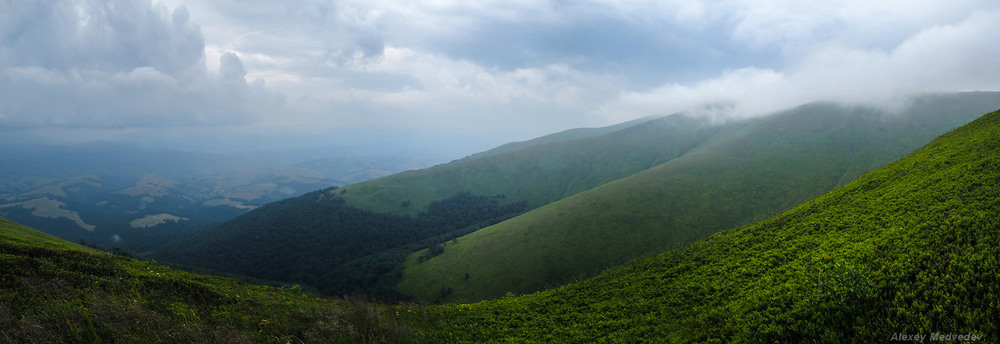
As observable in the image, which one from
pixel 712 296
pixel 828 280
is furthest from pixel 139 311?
pixel 828 280

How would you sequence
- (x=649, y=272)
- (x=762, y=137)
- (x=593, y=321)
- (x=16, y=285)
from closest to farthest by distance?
1. (x=16, y=285)
2. (x=593, y=321)
3. (x=649, y=272)
4. (x=762, y=137)

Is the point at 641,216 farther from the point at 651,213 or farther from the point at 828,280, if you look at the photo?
the point at 828,280

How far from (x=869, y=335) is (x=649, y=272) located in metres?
18.2

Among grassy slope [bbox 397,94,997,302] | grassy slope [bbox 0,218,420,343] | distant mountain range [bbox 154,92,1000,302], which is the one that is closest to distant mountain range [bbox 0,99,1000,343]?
grassy slope [bbox 0,218,420,343]

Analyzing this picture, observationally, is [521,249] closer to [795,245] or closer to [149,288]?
[795,245]

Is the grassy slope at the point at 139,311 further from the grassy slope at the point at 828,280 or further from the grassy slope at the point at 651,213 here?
the grassy slope at the point at 651,213

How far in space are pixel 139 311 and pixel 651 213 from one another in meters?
114

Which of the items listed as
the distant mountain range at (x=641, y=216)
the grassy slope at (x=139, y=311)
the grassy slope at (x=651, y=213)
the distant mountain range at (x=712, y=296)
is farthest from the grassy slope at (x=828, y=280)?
the distant mountain range at (x=641, y=216)

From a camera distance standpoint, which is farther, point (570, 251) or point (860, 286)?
point (570, 251)

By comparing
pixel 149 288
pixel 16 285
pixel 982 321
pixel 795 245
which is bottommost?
pixel 795 245

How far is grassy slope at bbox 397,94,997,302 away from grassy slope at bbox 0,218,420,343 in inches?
2562

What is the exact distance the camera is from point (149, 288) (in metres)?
20.3

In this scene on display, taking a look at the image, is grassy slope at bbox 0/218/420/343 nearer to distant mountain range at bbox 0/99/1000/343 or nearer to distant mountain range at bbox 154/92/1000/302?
distant mountain range at bbox 0/99/1000/343

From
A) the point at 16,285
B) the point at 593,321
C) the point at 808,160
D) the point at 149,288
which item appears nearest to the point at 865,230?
the point at 593,321
